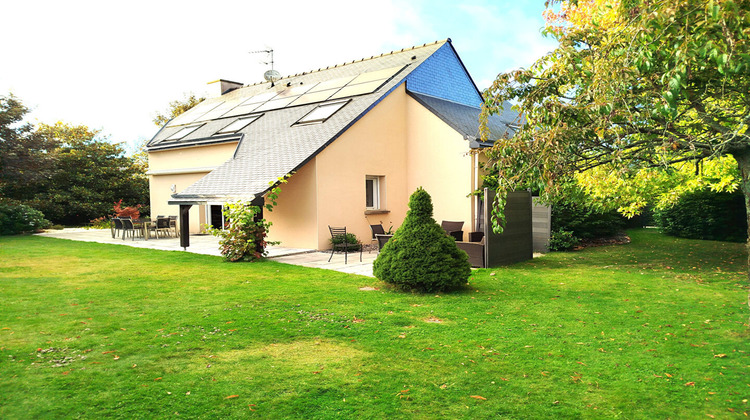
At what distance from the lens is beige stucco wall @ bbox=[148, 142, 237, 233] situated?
1861cm

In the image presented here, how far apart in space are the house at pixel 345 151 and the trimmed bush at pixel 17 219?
549cm

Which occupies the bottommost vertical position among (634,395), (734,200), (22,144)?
(634,395)

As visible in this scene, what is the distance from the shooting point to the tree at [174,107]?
34537 mm

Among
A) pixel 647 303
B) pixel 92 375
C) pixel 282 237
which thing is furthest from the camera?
pixel 282 237

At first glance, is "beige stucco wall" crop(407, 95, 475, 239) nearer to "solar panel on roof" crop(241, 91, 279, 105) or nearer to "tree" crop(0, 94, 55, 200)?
"solar panel on roof" crop(241, 91, 279, 105)

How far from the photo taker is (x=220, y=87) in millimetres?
26656

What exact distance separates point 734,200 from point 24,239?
2668 cm

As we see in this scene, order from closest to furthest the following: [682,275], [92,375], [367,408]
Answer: [367,408] → [92,375] → [682,275]

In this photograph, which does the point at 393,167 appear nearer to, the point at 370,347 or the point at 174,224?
the point at 174,224

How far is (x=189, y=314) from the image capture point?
21.9 feet

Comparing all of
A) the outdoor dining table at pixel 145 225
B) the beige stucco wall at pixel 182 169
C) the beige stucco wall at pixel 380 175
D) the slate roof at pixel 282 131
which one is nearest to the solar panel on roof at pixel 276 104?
the slate roof at pixel 282 131

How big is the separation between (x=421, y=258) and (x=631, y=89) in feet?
13.1

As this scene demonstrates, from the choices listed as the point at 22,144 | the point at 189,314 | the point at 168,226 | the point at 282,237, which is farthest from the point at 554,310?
the point at 22,144

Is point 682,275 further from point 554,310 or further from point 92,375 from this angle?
point 92,375
